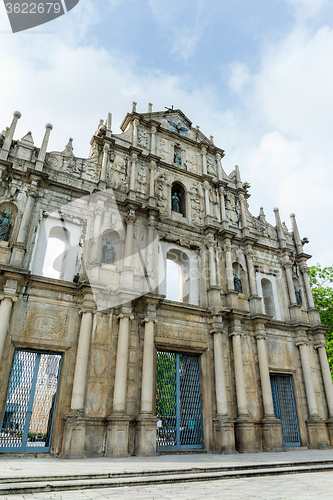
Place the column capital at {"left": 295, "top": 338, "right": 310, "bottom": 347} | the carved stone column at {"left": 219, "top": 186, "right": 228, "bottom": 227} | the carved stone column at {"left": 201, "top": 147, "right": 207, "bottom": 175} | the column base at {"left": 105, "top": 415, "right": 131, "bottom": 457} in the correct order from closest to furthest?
1. the column base at {"left": 105, "top": 415, "right": 131, "bottom": 457}
2. the column capital at {"left": 295, "top": 338, "right": 310, "bottom": 347}
3. the carved stone column at {"left": 219, "top": 186, "right": 228, "bottom": 227}
4. the carved stone column at {"left": 201, "top": 147, "right": 207, "bottom": 175}

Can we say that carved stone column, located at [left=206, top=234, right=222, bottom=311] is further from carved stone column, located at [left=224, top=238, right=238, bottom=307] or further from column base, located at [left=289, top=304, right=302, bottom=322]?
column base, located at [left=289, top=304, right=302, bottom=322]

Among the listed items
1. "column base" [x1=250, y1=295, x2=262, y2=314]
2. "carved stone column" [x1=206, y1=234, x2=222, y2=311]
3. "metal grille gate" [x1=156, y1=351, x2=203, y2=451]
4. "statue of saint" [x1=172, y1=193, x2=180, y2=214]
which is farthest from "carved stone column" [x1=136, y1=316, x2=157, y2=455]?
"statue of saint" [x1=172, y1=193, x2=180, y2=214]

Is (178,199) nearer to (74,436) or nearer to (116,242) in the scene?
(116,242)

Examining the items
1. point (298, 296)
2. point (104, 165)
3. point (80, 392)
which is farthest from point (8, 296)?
point (298, 296)

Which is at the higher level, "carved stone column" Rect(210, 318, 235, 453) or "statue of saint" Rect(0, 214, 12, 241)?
"statue of saint" Rect(0, 214, 12, 241)

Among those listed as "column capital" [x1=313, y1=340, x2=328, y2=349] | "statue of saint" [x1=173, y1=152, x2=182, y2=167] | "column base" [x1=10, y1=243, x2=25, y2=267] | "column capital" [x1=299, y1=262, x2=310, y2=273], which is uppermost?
"statue of saint" [x1=173, y1=152, x2=182, y2=167]

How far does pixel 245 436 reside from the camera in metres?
12.6

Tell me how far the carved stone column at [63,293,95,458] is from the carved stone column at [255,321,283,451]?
7074mm

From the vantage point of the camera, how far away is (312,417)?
14.8 meters

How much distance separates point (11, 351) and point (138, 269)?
506 centimetres

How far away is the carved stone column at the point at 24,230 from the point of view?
11.1 m

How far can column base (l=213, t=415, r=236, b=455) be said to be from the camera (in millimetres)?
12008

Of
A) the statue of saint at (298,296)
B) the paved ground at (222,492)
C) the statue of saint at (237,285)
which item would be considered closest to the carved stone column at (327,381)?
the statue of saint at (298,296)

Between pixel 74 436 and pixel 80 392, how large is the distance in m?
1.15
